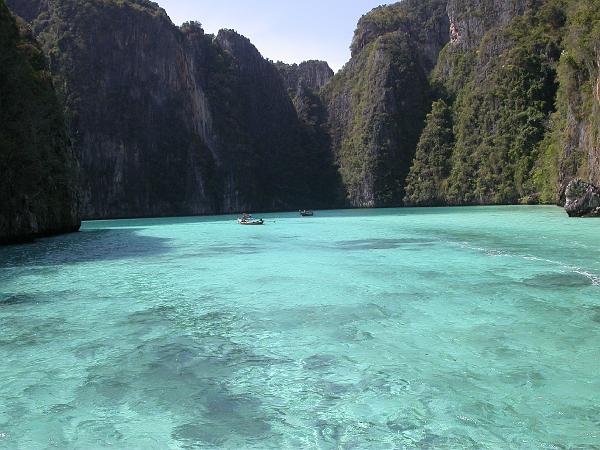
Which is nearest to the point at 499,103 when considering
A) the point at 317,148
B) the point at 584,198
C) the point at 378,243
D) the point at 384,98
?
the point at 384,98

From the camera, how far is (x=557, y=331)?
28.3 ft

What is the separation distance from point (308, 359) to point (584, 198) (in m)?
34.9

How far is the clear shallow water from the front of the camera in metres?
5.42

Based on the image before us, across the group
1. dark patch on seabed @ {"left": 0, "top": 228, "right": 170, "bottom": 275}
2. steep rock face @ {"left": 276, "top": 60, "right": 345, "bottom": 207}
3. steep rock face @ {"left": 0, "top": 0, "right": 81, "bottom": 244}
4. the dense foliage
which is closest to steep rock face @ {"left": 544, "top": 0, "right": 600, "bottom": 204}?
the dense foliage

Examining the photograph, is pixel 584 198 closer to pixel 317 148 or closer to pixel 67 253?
pixel 67 253

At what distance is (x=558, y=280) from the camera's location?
515 inches

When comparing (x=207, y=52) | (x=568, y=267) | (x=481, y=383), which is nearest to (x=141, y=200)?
(x=207, y=52)

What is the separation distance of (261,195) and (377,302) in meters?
107

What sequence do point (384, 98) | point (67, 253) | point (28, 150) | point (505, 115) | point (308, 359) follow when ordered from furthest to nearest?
point (384, 98)
point (505, 115)
point (28, 150)
point (67, 253)
point (308, 359)

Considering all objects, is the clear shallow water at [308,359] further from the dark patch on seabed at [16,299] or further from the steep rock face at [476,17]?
the steep rock face at [476,17]

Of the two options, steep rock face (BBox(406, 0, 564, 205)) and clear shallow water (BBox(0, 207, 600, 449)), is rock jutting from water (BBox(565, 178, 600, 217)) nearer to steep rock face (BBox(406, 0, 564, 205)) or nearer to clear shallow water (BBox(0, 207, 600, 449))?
clear shallow water (BBox(0, 207, 600, 449))

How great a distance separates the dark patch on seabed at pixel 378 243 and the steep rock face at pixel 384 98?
3397 inches

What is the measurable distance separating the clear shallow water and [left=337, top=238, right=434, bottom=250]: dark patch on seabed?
739 centimetres

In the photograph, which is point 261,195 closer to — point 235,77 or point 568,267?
point 235,77
